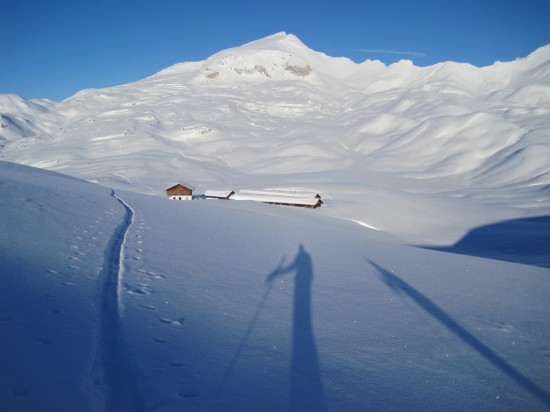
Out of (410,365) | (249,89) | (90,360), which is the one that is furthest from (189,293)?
(249,89)

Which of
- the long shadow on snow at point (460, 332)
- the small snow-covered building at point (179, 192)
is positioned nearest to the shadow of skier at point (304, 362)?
the long shadow on snow at point (460, 332)

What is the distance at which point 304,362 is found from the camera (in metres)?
3.78

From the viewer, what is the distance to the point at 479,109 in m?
86.5

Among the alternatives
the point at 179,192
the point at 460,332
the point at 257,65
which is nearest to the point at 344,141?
the point at 179,192

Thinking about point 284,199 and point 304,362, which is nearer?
point 304,362

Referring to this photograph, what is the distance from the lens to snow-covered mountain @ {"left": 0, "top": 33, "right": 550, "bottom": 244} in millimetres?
38062

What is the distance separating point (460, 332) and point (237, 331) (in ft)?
10.5

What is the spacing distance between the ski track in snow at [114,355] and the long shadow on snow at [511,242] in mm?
18678

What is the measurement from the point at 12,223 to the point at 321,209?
25.0 m

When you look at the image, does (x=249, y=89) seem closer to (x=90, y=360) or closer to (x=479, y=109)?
(x=479, y=109)

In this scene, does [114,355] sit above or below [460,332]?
below

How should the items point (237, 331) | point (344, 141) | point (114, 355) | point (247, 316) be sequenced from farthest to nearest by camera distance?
point (344, 141) < point (247, 316) < point (237, 331) < point (114, 355)

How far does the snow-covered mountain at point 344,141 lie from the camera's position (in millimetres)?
38062

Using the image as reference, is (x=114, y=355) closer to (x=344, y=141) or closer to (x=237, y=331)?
(x=237, y=331)
